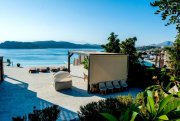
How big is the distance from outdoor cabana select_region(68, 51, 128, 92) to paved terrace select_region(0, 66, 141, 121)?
4.18 ft

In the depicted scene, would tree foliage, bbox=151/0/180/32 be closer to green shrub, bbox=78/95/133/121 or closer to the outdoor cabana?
green shrub, bbox=78/95/133/121

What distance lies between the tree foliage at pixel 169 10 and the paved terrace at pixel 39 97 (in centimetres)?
727

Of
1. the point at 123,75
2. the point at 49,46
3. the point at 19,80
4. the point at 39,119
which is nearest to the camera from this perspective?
the point at 39,119

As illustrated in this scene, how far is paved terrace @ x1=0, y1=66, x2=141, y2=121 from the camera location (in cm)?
1045

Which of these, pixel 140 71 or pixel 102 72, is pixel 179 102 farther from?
pixel 140 71

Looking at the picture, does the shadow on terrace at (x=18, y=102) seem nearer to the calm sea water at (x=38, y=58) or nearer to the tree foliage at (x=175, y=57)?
the tree foliage at (x=175, y=57)

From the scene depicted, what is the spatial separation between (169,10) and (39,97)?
36.3 ft

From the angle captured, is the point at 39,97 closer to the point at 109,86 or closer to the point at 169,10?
the point at 109,86

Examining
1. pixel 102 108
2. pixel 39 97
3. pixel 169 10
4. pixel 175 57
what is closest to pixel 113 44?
pixel 39 97

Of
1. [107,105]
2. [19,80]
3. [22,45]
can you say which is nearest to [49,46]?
[22,45]

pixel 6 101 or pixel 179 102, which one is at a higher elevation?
pixel 179 102

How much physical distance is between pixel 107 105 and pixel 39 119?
2.25 m

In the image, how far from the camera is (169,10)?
3.39 m

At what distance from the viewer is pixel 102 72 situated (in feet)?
48.9
